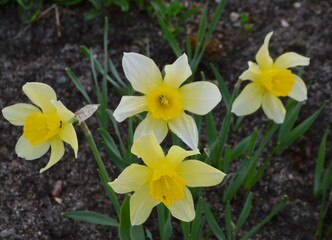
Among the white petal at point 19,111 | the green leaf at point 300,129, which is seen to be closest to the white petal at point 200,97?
the white petal at point 19,111

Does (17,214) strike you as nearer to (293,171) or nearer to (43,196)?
(43,196)

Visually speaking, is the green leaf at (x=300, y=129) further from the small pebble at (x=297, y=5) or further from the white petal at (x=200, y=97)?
the small pebble at (x=297, y=5)

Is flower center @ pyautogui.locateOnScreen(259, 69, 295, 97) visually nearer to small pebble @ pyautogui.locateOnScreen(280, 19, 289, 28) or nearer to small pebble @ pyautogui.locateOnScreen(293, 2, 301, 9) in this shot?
small pebble @ pyautogui.locateOnScreen(280, 19, 289, 28)

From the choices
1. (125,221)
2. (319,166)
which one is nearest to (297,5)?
(319,166)

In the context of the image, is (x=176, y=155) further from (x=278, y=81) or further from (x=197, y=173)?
(x=278, y=81)

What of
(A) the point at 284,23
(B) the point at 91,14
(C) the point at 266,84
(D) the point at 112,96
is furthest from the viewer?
(A) the point at 284,23

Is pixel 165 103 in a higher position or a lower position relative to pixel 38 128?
lower

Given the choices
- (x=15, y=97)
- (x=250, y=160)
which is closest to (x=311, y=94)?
(x=250, y=160)
